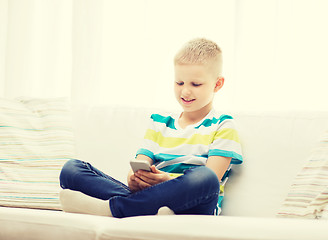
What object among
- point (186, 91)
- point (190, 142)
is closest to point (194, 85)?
point (186, 91)

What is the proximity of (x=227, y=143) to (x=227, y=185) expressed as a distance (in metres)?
0.18

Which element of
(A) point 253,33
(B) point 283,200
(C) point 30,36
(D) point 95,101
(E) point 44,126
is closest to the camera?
(B) point 283,200

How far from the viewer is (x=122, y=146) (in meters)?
1.89

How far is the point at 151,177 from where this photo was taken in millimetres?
1415

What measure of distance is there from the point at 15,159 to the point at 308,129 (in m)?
1.14

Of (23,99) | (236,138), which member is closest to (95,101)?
(23,99)

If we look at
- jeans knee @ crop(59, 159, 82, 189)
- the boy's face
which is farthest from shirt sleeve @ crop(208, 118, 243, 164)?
jeans knee @ crop(59, 159, 82, 189)

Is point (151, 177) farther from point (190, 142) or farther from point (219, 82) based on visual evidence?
point (219, 82)

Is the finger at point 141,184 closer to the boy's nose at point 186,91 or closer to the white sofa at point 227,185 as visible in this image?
the white sofa at point 227,185

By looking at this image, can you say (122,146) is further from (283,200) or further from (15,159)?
(283,200)

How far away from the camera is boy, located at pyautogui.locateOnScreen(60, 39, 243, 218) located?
4.13ft

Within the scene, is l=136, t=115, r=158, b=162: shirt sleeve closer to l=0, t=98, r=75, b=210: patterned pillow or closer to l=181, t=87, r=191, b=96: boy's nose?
l=181, t=87, r=191, b=96: boy's nose

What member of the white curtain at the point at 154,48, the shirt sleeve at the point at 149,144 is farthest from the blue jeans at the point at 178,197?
the white curtain at the point at 154,48

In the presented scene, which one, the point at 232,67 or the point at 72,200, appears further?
the point at 232,67
